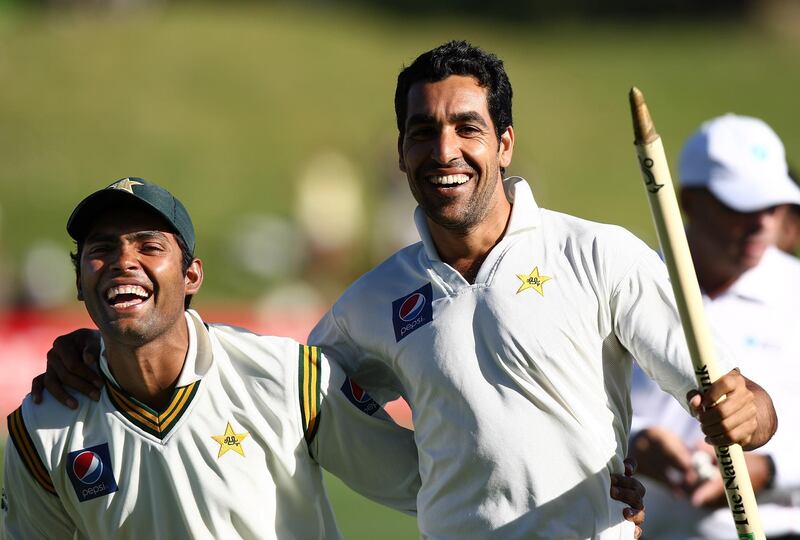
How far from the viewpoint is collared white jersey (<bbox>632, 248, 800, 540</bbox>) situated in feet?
18.3

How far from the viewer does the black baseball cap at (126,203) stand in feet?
15.5

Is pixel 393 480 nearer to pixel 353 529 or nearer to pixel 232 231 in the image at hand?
pixel 353 529

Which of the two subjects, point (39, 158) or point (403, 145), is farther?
point (39, 158)

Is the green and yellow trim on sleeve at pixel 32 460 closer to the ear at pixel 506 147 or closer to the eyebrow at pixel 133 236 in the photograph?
the eyebrow at pixel 133 236

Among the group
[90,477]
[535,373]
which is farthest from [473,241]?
[90,477]

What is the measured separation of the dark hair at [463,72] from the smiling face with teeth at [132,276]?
93 cm

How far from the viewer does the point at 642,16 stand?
45781mm

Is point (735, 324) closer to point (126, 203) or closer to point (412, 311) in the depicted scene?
point (412, 311)

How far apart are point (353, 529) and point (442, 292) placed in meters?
6.34

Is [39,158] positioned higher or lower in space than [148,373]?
higher

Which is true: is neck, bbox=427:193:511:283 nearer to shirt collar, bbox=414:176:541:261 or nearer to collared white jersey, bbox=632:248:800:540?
shirt collar, bbox=414:176:541:261

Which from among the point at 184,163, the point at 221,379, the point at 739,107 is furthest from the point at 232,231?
the point at 221,379

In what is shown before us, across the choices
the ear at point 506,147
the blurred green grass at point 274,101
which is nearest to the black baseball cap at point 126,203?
the ear at point 506,147

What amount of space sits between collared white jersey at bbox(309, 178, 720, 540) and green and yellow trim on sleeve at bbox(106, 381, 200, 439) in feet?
2.51
